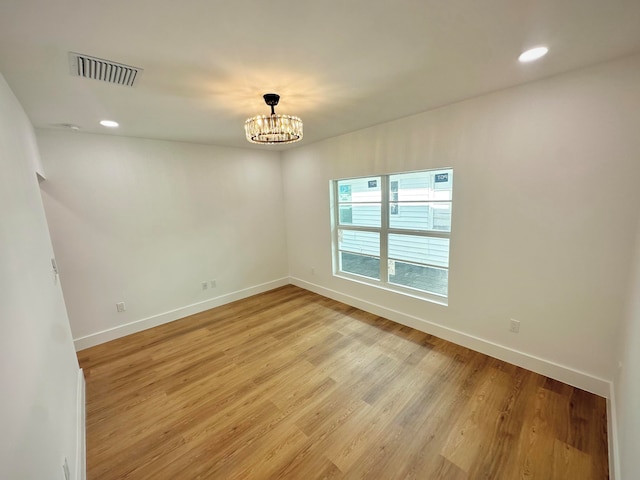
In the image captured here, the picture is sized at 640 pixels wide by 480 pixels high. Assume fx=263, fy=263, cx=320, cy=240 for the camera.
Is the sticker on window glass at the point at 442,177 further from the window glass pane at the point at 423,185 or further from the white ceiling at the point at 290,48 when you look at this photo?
the white ceiling at the point at 290,48

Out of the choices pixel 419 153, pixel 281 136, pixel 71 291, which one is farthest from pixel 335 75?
pixel 71 291

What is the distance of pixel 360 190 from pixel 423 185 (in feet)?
3.14

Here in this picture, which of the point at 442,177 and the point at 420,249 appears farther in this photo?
the point at 420,249

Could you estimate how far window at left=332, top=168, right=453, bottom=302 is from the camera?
9.84 ft

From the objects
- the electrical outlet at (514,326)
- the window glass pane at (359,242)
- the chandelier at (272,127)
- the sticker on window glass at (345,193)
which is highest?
the chandelier at (272,127)

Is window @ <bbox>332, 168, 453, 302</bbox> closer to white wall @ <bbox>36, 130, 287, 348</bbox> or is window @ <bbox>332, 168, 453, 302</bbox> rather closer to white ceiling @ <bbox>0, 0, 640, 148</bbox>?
white ceiling @ <bbox>0, 0, 640, 148</bbox>

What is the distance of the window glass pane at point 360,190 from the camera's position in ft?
11.8

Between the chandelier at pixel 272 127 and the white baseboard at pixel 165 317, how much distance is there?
2.88 meters

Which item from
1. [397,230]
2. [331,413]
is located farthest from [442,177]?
[331,413]

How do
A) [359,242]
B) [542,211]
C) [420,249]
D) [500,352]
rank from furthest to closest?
[359,242], [420,249], [500,352], [542,211]

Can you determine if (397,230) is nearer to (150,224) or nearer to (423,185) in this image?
(423,185)

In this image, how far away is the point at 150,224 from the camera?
3488 millimetres

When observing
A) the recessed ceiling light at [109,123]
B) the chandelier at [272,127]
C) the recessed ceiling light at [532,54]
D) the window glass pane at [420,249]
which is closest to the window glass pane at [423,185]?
the window glass pane at [420,249]

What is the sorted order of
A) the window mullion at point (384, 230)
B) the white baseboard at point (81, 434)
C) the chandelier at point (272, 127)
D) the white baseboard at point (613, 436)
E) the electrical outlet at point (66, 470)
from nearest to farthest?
the electrical outlet at point (66, 470), the white baseboard at point (613, 436), the white baseboard at point (81, 434), the chandelier at point (272, 127), the window mullion at point (384, 230)
